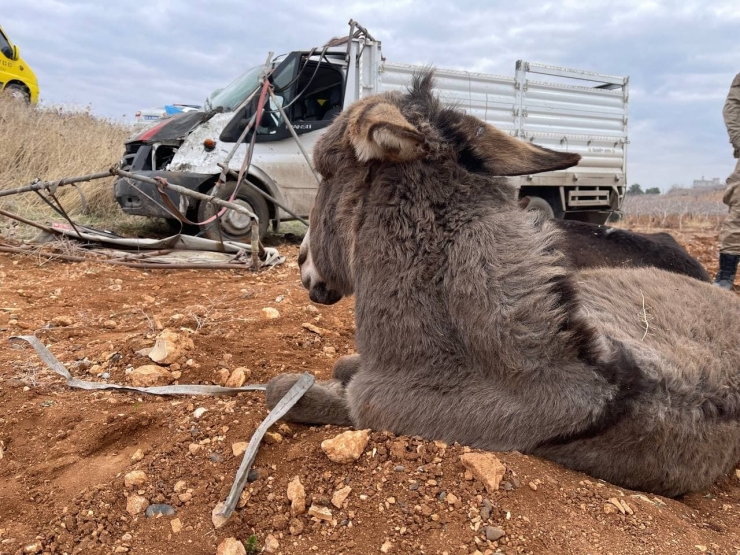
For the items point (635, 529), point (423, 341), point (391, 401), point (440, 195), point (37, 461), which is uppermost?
point (440, 195)

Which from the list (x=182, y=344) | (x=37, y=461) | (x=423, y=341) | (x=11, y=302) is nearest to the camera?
(x=423, y=341)

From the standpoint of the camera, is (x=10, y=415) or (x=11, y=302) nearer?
(x=10, y=415)

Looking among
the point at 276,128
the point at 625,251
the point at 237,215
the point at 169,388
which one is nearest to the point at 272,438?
the point at 169,388

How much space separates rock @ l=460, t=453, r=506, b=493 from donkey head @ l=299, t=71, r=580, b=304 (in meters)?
1.03

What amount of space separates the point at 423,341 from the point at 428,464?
0.48 m

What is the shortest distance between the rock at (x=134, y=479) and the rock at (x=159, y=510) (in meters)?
0.15

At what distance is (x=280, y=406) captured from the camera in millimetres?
2416

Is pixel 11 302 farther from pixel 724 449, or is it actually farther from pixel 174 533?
pixel 724 449

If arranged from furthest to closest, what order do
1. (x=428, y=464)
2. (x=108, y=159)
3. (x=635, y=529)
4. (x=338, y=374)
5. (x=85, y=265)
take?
(x=108, y=159), (x=85, y=265), (x=338, y=374), (x=428, y=464), (x=635, y=529)

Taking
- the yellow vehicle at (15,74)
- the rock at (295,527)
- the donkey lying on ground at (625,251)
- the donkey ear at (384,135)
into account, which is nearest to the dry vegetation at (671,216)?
the donkey lying on ground at (625,251)

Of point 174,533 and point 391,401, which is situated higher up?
point 391,401

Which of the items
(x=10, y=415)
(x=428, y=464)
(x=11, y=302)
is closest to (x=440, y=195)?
(x=428, y=464)

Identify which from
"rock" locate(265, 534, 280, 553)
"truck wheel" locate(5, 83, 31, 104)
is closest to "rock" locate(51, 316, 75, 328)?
"rock" locate(265, 534, 280, 553)

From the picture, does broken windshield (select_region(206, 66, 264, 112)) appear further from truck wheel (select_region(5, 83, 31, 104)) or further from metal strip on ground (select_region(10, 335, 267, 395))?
truck wheel (select_region(5, 83, 31, 104))
